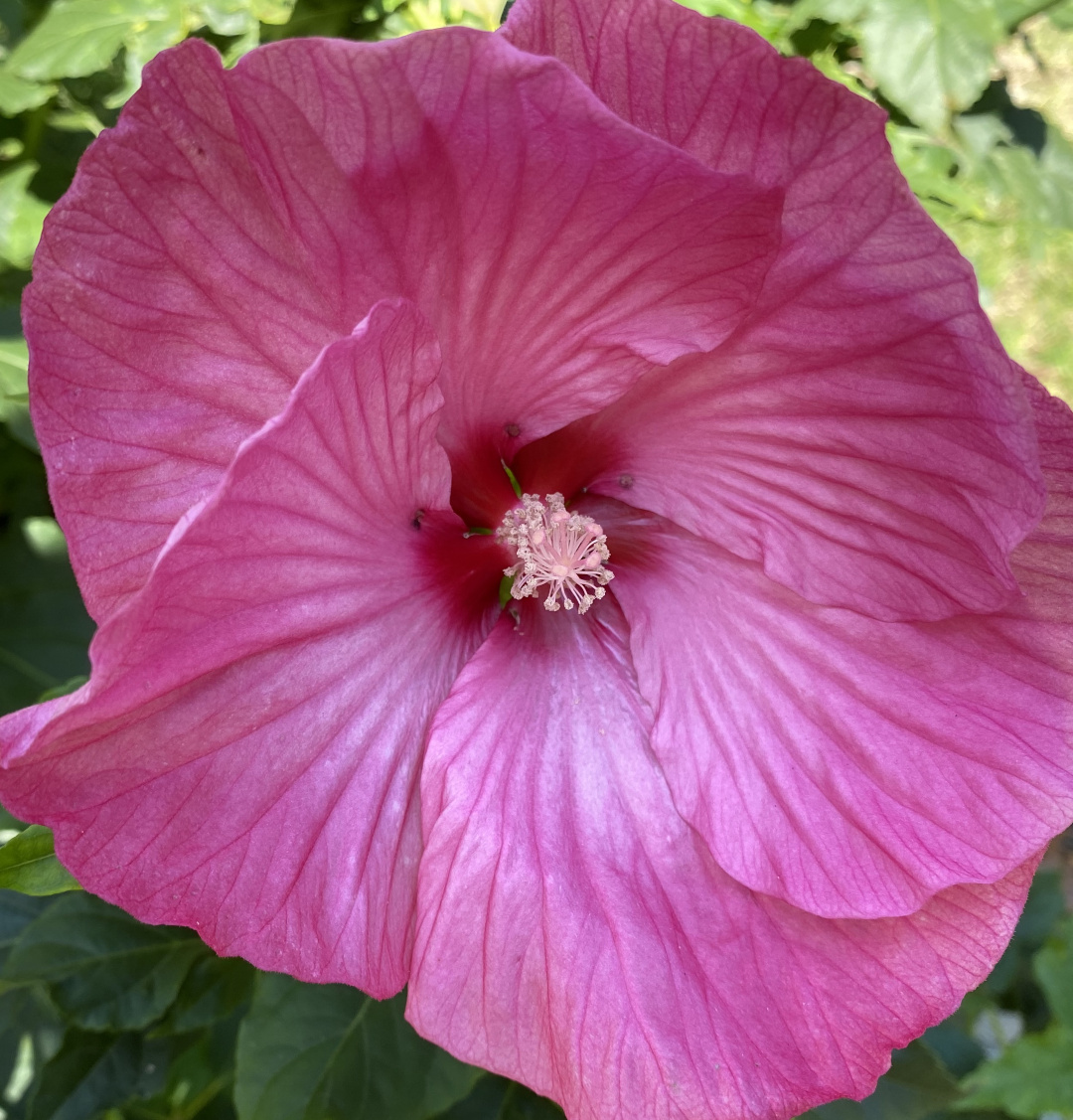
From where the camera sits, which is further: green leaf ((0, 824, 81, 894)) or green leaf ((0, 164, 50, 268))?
green leaf ((0, 164, 50, 268))

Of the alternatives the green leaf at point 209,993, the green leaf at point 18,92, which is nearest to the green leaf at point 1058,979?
the green leaf at point 209,993

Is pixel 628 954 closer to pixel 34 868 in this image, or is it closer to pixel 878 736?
pixel 878 736

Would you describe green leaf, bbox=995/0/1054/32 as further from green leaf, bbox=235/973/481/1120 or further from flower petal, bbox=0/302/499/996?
green leaf, bbox=235/973/481/1120

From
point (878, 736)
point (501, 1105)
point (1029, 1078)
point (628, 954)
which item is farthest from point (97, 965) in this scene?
point (1029, 1078)

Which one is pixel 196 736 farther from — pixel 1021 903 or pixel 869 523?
pixel 1021 903

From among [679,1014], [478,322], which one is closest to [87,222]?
[478,322]

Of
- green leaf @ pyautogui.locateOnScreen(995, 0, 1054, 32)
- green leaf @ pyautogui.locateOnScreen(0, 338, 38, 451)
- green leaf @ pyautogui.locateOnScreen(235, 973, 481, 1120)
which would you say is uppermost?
green leaf @ pyautogui.locateOnScreen(995, 0, 1054, 32)

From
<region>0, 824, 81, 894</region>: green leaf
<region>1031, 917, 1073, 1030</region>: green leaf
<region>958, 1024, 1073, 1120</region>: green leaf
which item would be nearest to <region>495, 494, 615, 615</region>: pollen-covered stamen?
<region>0, 824, 81, 894</region>: green leaf
